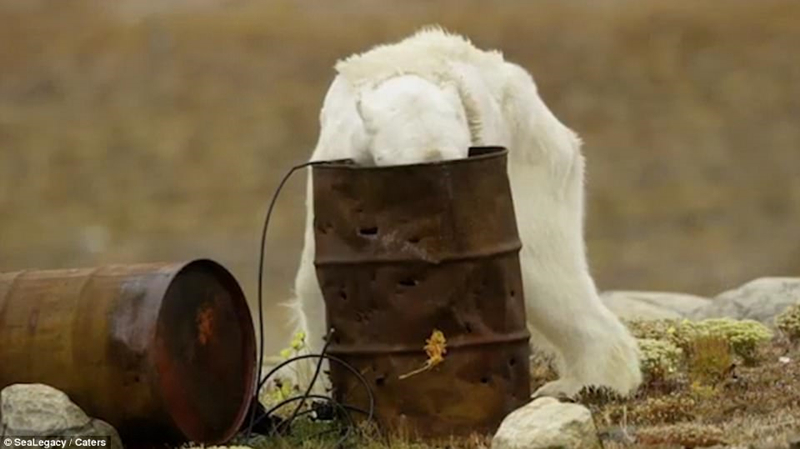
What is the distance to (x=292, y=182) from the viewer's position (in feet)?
77.9

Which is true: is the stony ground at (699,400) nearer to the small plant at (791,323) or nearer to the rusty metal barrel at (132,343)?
the small plant at (791,323)

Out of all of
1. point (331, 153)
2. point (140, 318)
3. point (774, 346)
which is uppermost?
point (331, 153)

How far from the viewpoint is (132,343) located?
7.84m

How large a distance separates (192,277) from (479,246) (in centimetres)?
126

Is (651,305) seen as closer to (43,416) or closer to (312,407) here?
(312,407)

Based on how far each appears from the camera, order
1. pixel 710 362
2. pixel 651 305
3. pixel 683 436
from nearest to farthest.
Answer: pixel 683 436, pixel 710 362, pixel 651 305

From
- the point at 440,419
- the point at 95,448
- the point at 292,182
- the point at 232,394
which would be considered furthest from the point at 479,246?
the point at 292,182

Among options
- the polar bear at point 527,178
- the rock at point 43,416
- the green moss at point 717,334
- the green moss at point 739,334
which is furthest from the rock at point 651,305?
the rock at point 43,416

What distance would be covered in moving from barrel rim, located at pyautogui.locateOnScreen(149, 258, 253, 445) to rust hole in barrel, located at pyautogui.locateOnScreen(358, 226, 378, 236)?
63cm

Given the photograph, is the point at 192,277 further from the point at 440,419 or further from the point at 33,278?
the point at 440,419

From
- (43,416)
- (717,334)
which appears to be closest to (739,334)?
(717,334)

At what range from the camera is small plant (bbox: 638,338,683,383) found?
31.8 feet

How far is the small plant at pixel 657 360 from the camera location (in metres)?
9.69

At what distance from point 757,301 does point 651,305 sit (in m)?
0.95
